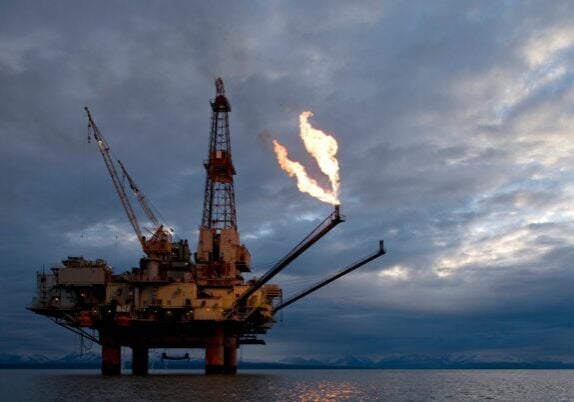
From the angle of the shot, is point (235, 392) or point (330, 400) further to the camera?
point (235, 392)

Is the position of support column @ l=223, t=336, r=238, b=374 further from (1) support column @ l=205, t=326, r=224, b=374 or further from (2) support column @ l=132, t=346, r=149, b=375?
(1) support column @ l=205, t=326, r=224, b=374

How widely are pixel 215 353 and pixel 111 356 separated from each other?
14.7m

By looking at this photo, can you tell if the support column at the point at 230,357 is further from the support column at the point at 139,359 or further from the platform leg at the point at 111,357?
the platform leg at the point at 111,357

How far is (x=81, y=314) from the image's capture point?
83.2m

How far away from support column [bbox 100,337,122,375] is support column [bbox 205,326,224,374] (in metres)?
12.7

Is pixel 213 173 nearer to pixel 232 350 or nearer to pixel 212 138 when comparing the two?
pixel 212 138

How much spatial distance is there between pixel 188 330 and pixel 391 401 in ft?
113

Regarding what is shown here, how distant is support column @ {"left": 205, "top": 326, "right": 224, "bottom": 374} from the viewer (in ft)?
287

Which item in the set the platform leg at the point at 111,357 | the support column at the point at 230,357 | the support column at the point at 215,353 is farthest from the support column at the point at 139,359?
the support column at the point at 215,353

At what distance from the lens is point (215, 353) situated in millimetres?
87812

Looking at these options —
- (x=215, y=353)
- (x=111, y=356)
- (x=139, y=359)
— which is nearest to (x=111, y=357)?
(x=111, y=356)

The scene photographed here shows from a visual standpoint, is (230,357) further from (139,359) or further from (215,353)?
(215,353)

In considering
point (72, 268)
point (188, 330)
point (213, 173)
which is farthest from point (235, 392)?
point (213, 173)

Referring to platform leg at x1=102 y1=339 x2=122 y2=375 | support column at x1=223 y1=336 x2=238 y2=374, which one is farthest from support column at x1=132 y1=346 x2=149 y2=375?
support column at x1=223 y1=336 x2=238 y2=374
